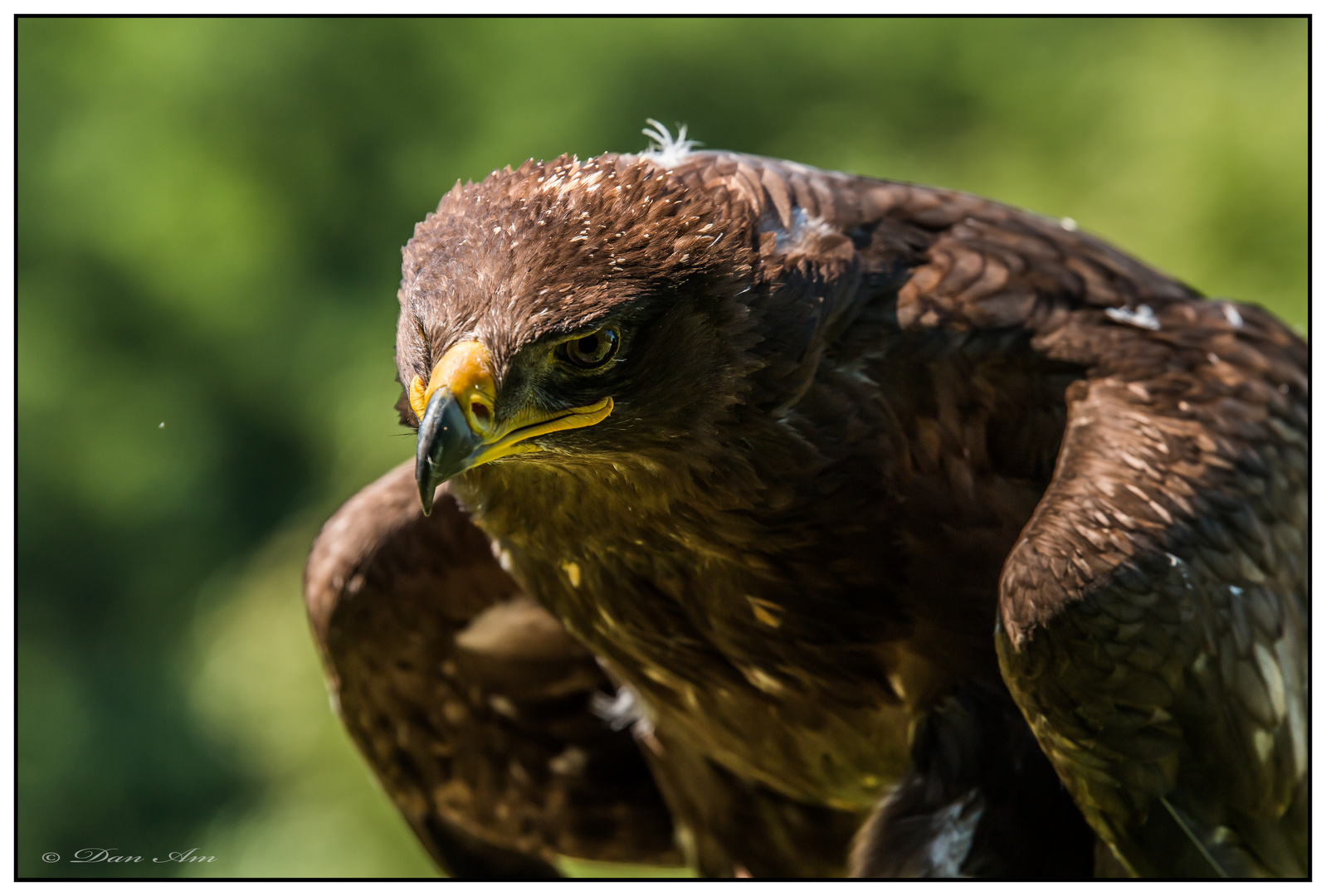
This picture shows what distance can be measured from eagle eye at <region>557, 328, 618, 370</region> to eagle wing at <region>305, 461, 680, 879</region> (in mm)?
1062

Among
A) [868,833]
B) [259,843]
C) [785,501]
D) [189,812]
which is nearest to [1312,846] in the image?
[868,833]

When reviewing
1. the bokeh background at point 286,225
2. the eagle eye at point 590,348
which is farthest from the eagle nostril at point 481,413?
the bokeh background at point 286,225

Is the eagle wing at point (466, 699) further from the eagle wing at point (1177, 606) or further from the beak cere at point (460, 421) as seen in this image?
the eagle wing at point (1177, 606)

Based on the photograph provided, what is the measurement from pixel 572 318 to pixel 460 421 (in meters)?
0.20

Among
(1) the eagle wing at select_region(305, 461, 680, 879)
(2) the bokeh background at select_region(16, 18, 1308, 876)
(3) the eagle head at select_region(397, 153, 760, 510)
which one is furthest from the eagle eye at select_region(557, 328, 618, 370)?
(2) the bokeh background at select_region(16, 18, 1308, 876)

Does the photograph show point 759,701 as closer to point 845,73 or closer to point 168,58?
point 845,73

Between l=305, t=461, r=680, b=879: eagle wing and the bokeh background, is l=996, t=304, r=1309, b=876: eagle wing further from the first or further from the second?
the bokeh background

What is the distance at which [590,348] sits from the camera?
190 cm

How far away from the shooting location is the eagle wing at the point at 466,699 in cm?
303

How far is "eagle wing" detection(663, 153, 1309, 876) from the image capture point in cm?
214

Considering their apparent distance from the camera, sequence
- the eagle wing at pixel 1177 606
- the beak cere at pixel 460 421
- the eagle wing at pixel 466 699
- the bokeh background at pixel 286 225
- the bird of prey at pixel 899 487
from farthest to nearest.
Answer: the bokeh background at pixel 286 225, the eagle wing at pixel 466 699, the eagle wing at pixel 1177 606, the bird of prey at pixel 899 487, the beak cere at pixel 460 421

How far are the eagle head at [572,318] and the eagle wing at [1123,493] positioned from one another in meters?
0.14

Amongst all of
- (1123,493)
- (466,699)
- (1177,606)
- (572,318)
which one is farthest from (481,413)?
(466,699)

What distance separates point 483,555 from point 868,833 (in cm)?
102
